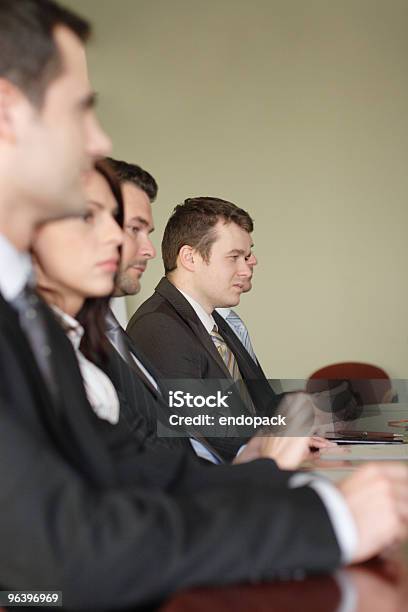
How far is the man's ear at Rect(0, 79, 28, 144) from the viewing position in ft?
3.52

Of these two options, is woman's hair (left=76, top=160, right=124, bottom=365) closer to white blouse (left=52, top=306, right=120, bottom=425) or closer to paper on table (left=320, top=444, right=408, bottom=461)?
white blouse (left=52, top=306, right=120, bottom=425)

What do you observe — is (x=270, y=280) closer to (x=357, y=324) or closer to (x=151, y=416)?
(x=357, y=324)

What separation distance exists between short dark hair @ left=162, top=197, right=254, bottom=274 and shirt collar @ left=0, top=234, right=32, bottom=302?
8.05 feet

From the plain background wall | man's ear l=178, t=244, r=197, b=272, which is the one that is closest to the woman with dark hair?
man's ear l=178, t=244, r=197, b=272

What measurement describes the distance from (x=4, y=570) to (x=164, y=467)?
1.24ft

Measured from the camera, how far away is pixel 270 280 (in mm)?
5594

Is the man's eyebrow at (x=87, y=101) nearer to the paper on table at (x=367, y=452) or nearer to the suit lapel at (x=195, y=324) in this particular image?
the paper on table at (x=367, y=452)

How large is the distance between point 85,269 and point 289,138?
4140 mm

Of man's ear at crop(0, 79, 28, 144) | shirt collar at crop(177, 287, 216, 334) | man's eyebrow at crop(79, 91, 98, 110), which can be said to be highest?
man's eyebrow at crop(79, 91, 98, 110)

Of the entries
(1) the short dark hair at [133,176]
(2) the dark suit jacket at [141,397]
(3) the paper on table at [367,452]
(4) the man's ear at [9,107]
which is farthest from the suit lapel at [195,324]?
(4) the man's ear at [9,107]

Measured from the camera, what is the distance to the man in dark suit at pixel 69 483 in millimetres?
871

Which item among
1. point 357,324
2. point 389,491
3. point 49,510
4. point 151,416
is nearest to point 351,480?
point 389,491

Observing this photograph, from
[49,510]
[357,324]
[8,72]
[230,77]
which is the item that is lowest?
[357,324]

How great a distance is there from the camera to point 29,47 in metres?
1.10
